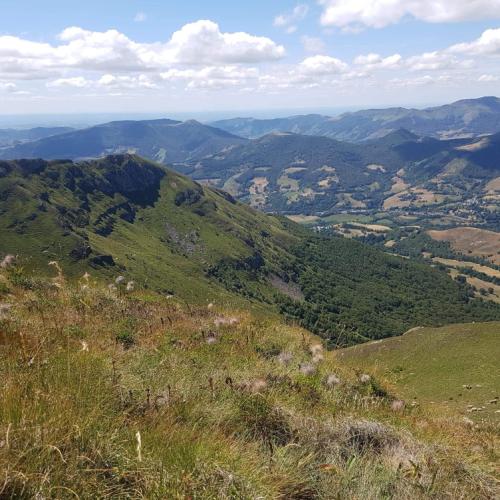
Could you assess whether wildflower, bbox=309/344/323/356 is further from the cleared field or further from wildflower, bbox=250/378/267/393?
the cleared field

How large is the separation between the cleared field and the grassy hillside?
12587mm

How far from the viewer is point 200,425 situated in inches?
208

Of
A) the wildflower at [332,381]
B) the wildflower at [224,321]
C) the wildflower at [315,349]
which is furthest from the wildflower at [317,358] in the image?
the wildflower at [224,321]

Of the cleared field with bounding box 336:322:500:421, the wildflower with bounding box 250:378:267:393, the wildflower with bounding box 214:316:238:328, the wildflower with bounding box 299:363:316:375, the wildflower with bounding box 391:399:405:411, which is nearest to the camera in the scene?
the wildflower with bounding box 250:378:267:393

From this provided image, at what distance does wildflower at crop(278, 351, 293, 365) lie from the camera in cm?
930

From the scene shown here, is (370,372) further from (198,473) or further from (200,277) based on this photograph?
(200,277)

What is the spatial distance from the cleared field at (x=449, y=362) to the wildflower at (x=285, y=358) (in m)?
10.9

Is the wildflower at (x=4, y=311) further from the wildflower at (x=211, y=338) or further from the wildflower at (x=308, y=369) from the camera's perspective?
the wildflower at (x=308, y=369)

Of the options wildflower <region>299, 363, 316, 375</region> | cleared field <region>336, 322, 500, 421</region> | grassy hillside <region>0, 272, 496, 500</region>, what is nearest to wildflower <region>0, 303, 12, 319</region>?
grassy hillside <region>0, 272, 496, 500</region>

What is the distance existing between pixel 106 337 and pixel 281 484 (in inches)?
238

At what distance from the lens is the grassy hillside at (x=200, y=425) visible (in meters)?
3.61

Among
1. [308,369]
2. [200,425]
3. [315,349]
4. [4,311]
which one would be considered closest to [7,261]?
[4,311]

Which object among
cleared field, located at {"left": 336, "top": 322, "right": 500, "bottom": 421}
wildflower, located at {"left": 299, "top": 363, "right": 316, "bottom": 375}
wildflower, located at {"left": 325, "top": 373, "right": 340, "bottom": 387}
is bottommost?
cleared field, located at {"left": 336, "top": 322, "right": 500, "bottom": 421}

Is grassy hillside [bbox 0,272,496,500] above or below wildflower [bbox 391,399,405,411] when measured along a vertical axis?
above
